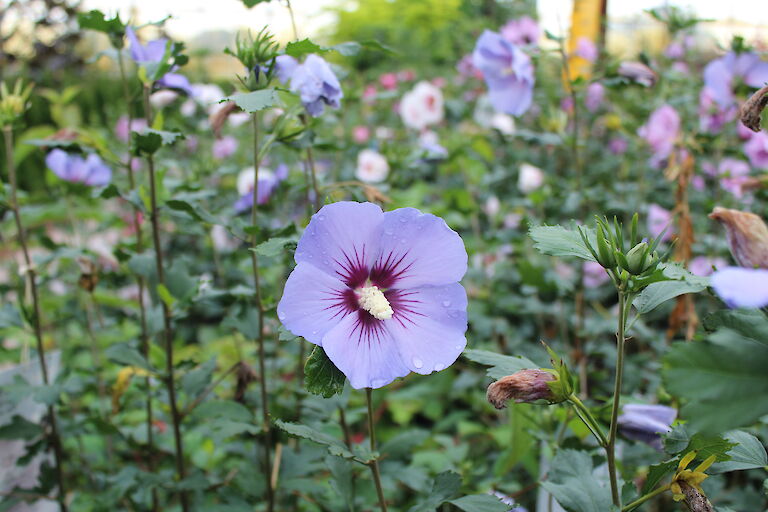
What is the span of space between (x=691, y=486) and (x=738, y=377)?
0.26 m

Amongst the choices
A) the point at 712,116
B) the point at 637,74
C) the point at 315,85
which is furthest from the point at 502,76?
the point at 315,85

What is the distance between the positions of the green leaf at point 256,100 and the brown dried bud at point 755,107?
57cm

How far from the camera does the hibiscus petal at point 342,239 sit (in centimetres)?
67

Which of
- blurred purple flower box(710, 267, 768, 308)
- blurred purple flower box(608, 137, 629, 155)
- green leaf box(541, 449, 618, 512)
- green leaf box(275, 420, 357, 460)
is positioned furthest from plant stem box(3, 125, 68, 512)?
blurred purple flower box(608, 137, 629, 155)

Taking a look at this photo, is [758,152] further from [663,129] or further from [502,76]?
[502,76]

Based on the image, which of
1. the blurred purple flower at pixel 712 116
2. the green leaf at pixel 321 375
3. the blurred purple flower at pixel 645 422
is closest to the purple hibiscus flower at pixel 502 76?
the blurred purple flower at pixel 712 116

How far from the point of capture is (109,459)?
1.69m

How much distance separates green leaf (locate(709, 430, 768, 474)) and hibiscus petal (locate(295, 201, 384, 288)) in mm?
470

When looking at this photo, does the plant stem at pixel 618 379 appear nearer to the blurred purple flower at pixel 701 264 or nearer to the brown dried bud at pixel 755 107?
the brown dried bud at pixel 755 107

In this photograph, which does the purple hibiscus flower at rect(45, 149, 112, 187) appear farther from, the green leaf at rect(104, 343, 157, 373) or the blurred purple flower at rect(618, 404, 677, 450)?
the blurred purple flower at rect(618, 404, 677, 450)

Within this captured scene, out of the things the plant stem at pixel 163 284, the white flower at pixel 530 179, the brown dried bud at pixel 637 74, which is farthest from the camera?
the white flower at pixel 530 179

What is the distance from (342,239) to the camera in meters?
0.70

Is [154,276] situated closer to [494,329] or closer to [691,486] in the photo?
[691,486]

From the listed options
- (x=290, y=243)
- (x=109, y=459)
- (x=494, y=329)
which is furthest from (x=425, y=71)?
(x=290, y=243)
